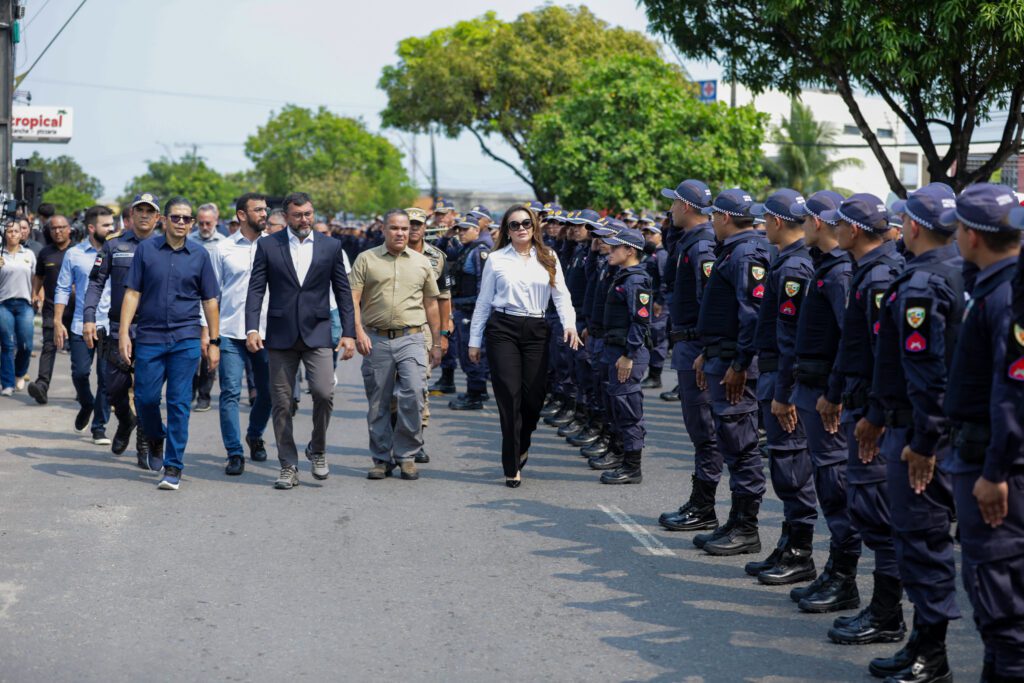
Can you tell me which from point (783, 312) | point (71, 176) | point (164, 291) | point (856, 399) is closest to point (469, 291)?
point (164, 291)

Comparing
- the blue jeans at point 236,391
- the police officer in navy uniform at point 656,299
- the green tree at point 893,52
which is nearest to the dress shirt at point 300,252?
the blue jeans at point 236,391

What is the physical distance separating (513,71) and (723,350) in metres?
45.5

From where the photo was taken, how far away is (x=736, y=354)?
823 cm

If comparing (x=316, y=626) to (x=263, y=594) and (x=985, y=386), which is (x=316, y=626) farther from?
(x=985, y=386)

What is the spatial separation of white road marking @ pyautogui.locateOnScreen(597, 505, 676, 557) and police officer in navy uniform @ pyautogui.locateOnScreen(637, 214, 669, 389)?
720cm

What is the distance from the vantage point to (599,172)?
4062 cm

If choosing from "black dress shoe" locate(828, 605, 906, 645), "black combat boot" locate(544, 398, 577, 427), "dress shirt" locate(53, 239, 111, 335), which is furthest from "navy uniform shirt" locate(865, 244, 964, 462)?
"dress shirt" locate(53, 239, 111, 335)

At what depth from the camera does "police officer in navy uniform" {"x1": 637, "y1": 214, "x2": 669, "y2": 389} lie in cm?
1672

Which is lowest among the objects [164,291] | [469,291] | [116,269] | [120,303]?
[469,291]

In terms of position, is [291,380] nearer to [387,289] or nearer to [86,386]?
[387,289]

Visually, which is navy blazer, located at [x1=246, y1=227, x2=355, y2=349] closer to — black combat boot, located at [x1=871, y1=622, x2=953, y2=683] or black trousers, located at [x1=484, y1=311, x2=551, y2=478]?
black trousers, located at [x1=484, y1=311, x2=551, y2=478]

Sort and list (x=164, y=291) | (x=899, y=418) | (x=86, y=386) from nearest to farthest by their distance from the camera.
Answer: (x=899, y=418) < (x=164, y=291) < (x=86, y=386)

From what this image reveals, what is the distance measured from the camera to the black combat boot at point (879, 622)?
6.21 meters

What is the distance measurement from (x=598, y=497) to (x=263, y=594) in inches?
144
